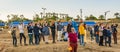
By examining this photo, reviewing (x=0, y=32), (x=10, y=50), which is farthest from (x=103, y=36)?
(x=0, y=32)

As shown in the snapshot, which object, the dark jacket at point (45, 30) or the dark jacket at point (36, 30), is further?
the dark jacket at point (45, 30)

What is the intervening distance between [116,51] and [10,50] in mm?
7291

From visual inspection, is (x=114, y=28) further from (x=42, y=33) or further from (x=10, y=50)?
(x=10, y=50)

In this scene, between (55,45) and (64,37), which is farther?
(64,37)

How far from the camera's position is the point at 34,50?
24.4m

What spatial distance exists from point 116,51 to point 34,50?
541 centimetres

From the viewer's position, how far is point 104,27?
26266mm

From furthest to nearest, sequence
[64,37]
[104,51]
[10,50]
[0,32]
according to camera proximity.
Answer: [0,32]
[64,37]
[10,50]
[104,51]

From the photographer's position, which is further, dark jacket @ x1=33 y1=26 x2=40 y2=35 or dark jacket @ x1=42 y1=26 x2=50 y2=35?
dark jacket @ x1=42 y1=26 x2=50 y2=35

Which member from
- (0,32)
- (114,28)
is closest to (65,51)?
(114,28)

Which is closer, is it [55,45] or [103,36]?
[55,45]

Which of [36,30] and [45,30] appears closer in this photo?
[36,30]

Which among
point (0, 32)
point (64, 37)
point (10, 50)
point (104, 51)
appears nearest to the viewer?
point (104, 51)

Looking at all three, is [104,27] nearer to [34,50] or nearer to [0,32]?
[34,50]
